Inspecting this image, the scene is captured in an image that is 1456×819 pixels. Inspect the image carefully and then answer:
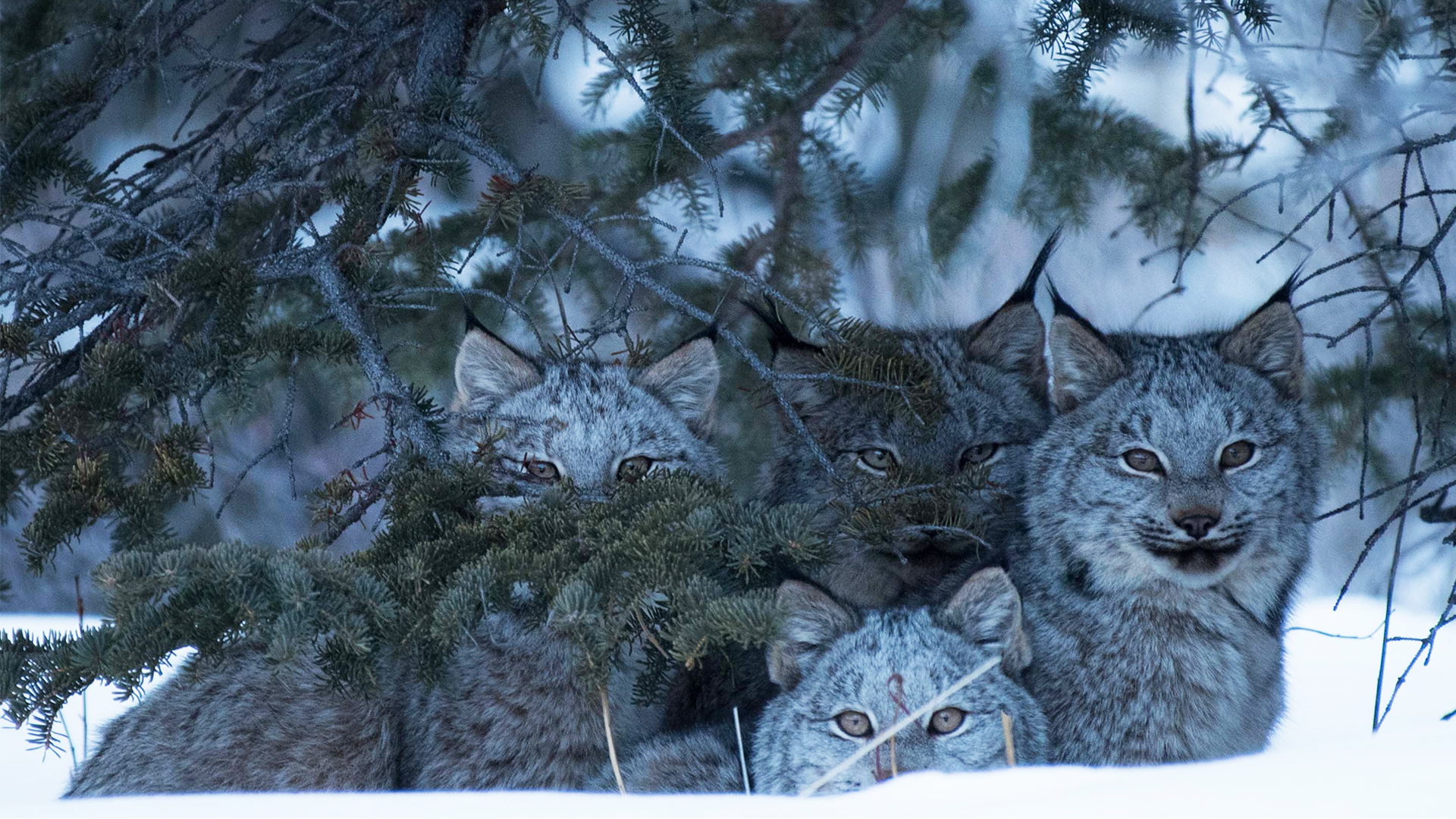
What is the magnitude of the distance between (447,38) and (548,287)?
1514 millimetres

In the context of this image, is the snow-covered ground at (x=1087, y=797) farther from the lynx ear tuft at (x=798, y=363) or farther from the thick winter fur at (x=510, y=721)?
the lynx ear tuft at (x=798, y=363)

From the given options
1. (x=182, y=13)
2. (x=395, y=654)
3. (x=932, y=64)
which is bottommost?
(x=395, y=654)

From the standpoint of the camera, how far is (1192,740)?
268 centimetres

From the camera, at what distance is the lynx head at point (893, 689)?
248 centimetres

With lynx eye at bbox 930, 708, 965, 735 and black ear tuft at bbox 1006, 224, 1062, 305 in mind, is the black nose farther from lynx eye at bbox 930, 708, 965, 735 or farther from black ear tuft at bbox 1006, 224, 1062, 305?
black ear tuft at bbox 1006, 224, 1062, 305

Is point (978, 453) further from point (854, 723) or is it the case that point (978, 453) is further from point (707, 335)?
point (854, 723)

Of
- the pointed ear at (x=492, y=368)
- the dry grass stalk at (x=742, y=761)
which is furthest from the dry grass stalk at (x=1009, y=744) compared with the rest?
the pointed ear at (x=492, y=368)

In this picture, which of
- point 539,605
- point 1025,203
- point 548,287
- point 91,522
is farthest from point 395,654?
point 1025,203

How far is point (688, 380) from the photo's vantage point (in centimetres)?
350

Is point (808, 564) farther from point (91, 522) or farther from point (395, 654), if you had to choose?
point (91, 522)

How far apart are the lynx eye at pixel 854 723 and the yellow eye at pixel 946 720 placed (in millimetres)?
127

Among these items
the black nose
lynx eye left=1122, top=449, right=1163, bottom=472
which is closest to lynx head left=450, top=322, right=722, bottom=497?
lynx eye left=1122, top=449, right=1163, bottom=472

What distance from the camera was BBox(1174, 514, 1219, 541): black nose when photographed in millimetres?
2609

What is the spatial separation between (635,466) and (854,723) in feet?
3.18
